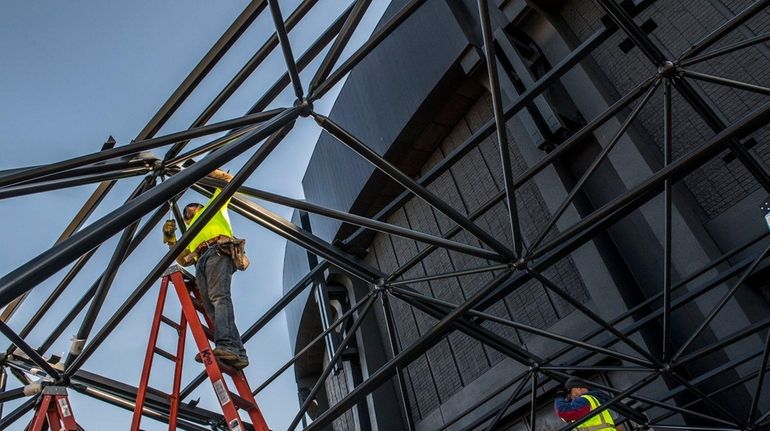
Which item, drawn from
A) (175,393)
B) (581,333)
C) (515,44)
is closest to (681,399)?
(581,333)

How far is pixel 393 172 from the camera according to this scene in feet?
19.2

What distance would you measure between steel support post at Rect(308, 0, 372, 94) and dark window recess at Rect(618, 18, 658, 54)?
6.56 metres

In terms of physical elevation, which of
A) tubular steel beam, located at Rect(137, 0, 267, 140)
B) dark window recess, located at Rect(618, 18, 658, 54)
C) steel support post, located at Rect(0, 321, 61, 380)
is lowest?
steel support post, located at Rect(0, 321, 61, 380)

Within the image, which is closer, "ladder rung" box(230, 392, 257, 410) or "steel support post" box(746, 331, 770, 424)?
"ladder rung" box(230, 392, 257, 410)

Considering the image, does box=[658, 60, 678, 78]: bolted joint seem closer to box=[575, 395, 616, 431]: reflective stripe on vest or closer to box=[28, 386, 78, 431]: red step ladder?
box=[575, 395, 616, 431]: reflective stripe on vest

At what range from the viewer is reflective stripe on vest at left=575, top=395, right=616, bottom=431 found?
8391mm

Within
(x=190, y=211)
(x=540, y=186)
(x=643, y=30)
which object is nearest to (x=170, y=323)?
(x=190, y=211)

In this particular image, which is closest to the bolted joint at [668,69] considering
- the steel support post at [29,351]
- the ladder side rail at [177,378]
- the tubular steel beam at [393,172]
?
the tubular steel beam at [393,172]

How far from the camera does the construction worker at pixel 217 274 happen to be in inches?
209

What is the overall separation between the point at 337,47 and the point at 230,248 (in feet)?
7.28

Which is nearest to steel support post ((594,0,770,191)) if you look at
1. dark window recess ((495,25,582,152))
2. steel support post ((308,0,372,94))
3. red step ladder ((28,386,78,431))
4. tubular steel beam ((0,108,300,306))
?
steel support post ((308,0,372,94))

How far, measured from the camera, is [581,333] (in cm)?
1018

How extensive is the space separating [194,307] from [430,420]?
851 centimetres

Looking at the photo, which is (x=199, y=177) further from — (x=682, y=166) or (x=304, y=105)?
(x=682, y=166)
